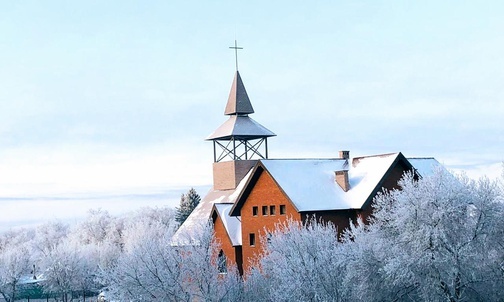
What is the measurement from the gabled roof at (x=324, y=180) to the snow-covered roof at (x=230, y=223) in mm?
2418

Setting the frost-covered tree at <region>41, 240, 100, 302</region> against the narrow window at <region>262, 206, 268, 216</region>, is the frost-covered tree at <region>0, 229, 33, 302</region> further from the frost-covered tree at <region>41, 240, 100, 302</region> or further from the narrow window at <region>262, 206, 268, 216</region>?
the narrow window at <region>262, 206, 268, 216</region>

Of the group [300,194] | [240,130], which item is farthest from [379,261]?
[240,130]

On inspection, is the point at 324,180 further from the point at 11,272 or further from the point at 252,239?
the point at 11,272

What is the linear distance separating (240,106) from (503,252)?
26.8m

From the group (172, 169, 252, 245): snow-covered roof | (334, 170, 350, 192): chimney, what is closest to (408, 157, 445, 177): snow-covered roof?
(334, 170, 350, 192): chimney

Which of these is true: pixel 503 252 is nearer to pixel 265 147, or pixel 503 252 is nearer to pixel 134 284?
pixel 134 284

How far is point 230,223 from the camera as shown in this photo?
48.8 m

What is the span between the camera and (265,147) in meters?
56.2

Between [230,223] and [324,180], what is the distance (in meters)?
8.11

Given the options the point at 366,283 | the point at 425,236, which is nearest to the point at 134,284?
the point at 366,283

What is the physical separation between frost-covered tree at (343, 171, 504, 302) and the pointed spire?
76.6ft

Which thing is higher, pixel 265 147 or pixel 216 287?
pixel 265 147

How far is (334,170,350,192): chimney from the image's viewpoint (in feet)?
144

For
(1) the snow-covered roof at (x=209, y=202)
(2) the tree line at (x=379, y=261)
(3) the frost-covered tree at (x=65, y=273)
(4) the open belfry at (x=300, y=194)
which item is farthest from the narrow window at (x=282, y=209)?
(3) the frost-covered tree at (x=65, y=273)
